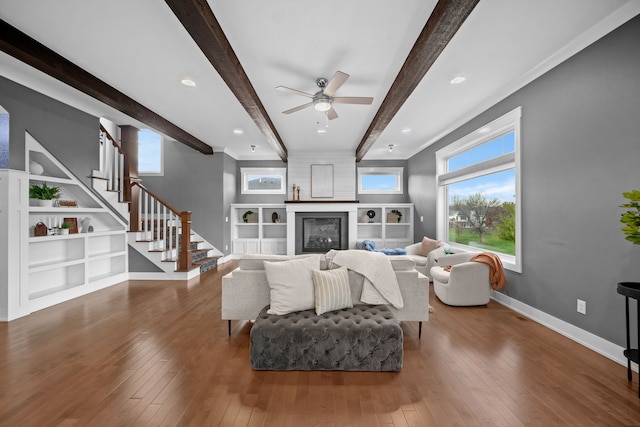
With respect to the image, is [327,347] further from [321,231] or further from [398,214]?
[398,214]

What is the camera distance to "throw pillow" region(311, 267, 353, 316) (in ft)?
8.64

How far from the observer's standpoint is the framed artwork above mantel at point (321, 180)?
7.82 meters

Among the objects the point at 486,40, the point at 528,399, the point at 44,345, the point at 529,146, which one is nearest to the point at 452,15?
the point at 486,40

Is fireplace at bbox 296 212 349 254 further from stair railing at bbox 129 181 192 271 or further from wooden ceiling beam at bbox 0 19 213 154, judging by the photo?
wooden ceiling beam at bbox 0 19 213 154

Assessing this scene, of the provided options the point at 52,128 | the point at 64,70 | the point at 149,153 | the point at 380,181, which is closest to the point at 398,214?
the point at 380,181

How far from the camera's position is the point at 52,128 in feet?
13.8

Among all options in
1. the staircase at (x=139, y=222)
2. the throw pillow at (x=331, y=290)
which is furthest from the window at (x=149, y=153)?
the throw pillow at (x=331, y=290)

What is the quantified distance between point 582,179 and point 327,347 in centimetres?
287

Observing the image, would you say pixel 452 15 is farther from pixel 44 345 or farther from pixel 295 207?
pixel 295 207

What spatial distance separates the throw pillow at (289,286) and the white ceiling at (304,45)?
214 centimetres

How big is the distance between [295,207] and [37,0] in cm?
559

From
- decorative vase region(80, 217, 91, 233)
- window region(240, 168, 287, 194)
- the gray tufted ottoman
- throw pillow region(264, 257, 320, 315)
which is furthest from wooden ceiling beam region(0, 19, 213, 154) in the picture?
window region(240, 168, 287, 194)

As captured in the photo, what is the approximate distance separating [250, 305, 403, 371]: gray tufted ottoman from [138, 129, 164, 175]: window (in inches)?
253

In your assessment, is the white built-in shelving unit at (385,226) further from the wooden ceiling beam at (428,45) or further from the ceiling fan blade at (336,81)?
the ceiling fan blade at (336,81)
